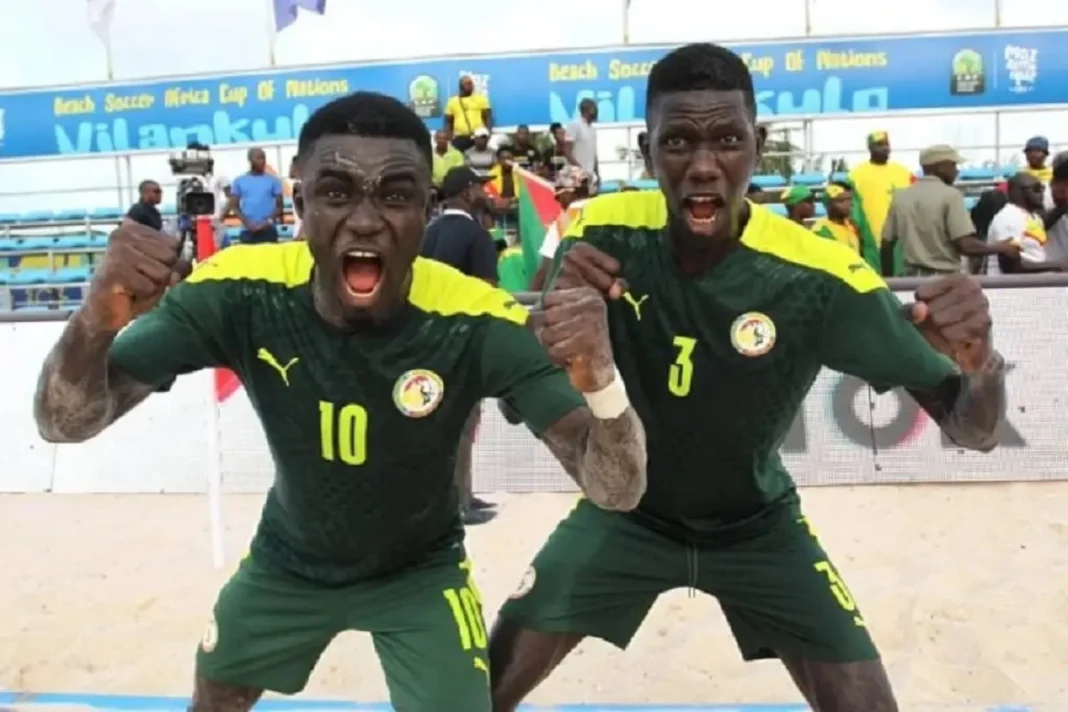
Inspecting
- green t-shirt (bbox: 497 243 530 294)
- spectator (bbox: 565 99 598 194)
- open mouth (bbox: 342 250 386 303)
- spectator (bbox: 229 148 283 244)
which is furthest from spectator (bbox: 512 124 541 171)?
open mouth (bbox: 342 250 386 303)

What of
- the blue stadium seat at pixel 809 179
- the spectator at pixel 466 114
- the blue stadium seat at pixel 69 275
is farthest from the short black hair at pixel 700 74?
the blue stadium seat at pixel 69 275

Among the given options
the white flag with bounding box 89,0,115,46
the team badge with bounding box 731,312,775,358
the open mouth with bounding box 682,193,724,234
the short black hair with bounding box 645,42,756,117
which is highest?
the white flag with bounding box 89,0,115,46

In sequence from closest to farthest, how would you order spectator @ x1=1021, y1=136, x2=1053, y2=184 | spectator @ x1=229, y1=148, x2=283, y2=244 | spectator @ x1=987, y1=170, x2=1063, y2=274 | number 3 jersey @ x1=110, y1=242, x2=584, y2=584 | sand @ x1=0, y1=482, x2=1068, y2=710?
number 3 jersey @ x1=110, y1=242, x2=584, y2=584, sand @ x1=0, y1=482, x2=1068, y2=710, spectator @ x1=987, y1=170, x2=1063, y2=274, spectator @ x1=1021, y1=136, x2=1053, y2=184, spectator @ x1=229, y1=148, x2=283, y2=244

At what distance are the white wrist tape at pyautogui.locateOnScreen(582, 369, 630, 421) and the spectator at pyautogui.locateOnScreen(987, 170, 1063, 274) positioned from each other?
6.42 m

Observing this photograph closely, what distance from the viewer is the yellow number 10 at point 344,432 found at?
8.65 ft

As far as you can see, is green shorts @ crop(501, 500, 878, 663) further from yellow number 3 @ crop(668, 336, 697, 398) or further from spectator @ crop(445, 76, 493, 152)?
spectator @ crop(445, 76, 493, 152)

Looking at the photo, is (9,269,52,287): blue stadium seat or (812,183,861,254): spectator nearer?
(812,183,861,254): spectator

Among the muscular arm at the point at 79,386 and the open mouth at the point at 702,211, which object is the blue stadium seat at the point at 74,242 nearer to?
the muscular arm at the point at 79,386

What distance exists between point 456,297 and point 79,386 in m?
0.91

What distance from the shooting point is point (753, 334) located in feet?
9.42

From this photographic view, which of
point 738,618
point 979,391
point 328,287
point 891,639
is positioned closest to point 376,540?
point 328,287

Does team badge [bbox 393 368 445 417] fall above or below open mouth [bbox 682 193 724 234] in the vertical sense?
below

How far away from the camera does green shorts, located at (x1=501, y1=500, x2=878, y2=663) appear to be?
2.95 meters

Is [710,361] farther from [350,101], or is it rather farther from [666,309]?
[350,101]
